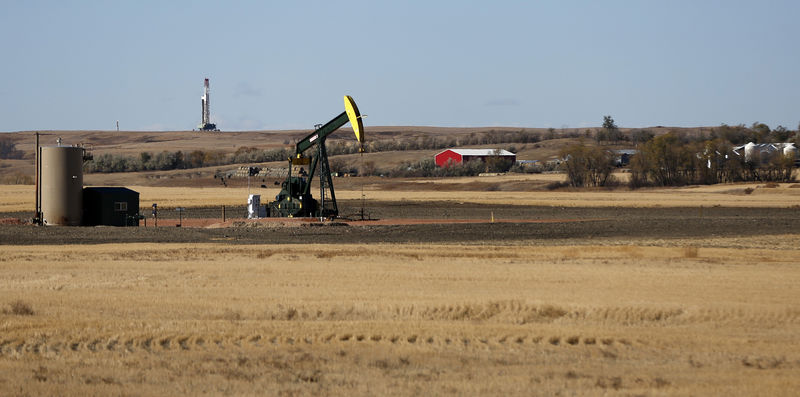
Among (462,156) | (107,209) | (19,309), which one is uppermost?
(462,156)

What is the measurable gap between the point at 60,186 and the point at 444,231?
15.8 meters

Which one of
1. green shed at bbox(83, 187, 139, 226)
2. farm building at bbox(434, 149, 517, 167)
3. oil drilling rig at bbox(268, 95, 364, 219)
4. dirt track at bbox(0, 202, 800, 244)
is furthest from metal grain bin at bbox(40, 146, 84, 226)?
farm building at bbox(434, 149, 517, 167)

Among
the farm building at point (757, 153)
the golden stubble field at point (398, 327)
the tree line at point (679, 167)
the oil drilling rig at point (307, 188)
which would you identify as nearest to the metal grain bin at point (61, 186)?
the oil drilling rig at point (307, 188)

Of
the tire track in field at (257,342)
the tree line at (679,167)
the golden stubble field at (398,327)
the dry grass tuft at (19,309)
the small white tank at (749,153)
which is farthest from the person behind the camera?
the small white tank at (749,153)

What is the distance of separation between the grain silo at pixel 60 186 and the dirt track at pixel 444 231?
1.70m

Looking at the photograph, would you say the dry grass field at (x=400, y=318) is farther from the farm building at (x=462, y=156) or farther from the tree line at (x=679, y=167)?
the farm building at (x=462, y=156)

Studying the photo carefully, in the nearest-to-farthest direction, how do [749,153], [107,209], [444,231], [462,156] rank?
[444,231], [107,209], [749,153], [462,156]

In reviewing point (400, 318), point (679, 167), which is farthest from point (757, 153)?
point (400, 318)

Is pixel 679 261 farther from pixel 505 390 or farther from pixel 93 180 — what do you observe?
pixel 93 180

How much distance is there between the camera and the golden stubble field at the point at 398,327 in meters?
10.9

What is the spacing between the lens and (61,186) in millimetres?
40938

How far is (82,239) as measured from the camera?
33750mm

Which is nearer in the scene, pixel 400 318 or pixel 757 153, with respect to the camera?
pixel 400 318

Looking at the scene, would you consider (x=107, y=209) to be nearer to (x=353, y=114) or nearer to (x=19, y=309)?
(x=353, y=114)
